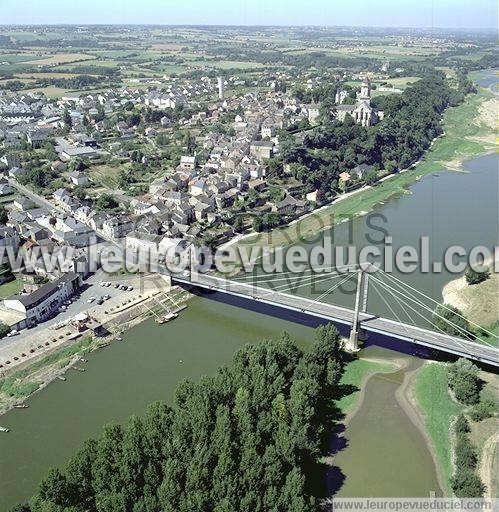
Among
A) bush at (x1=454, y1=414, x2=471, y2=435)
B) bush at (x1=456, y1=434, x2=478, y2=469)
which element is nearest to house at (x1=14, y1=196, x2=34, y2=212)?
bush at (x1=454, y1=414, x2=471, y2=435)

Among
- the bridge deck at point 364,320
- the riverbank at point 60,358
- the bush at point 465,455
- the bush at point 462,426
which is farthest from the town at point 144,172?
the bush at point 465,455

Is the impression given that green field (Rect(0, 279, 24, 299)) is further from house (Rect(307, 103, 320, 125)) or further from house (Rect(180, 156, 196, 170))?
house (Rect(307, 103, 320, 125))

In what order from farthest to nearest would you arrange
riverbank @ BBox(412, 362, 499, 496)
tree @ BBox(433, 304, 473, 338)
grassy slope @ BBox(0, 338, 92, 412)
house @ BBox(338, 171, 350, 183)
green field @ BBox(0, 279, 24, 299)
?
house @ BBox(338, 171, 350, 183) → green field @ BBox(0, 279, 24, 299) → tree @ BBox(433, 304, 473, 338) → grassy slope @ BBox(0, 338, 92, 412) → riverbank @ BBox(412, 362, 499, 496)

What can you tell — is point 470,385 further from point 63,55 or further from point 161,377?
point 63,55

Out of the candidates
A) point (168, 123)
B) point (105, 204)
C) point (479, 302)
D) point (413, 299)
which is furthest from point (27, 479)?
point (168, 123)

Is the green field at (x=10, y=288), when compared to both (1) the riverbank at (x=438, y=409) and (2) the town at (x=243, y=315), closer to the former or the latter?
(2) the town at (x=243, y=315)

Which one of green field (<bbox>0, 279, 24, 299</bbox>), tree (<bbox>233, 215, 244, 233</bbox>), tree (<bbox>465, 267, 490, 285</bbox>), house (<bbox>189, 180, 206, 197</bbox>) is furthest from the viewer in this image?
house (<bbox>189, 180, 206, 197</bbox>)

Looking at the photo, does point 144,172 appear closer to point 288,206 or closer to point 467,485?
point 288,206

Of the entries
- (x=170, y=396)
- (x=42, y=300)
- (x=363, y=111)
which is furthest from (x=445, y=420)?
(x=363, y=111)
